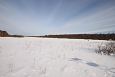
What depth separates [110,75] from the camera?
101 inches

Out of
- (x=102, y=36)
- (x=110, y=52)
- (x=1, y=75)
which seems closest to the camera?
(x=1, y=75)

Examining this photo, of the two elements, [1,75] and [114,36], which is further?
[114,36]

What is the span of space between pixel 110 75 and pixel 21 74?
2.22 m

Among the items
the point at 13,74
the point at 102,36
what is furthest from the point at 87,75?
the point at 102,36

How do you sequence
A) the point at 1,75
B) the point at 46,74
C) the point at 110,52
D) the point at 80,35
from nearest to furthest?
the point at 1,75 < the point at 46,74 < the point at 110,52 < the point at 80,35

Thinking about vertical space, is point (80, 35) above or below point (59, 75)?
above

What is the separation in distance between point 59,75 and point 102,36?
52.3 feet

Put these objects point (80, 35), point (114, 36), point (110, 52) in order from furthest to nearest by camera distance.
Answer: point (80, 35)
point (114, 36)
point (110, 52)

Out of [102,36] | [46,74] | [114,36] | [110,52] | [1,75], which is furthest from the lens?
[102,36]

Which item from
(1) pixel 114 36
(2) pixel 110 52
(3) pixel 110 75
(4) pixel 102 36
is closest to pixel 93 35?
(4) pixel 102 36

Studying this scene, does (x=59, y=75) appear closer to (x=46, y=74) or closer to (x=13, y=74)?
(x=46, y=74)

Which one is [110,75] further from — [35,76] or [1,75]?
[1,75]

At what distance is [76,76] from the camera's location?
96.6 inches

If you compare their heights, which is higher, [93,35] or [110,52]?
[93,35]
